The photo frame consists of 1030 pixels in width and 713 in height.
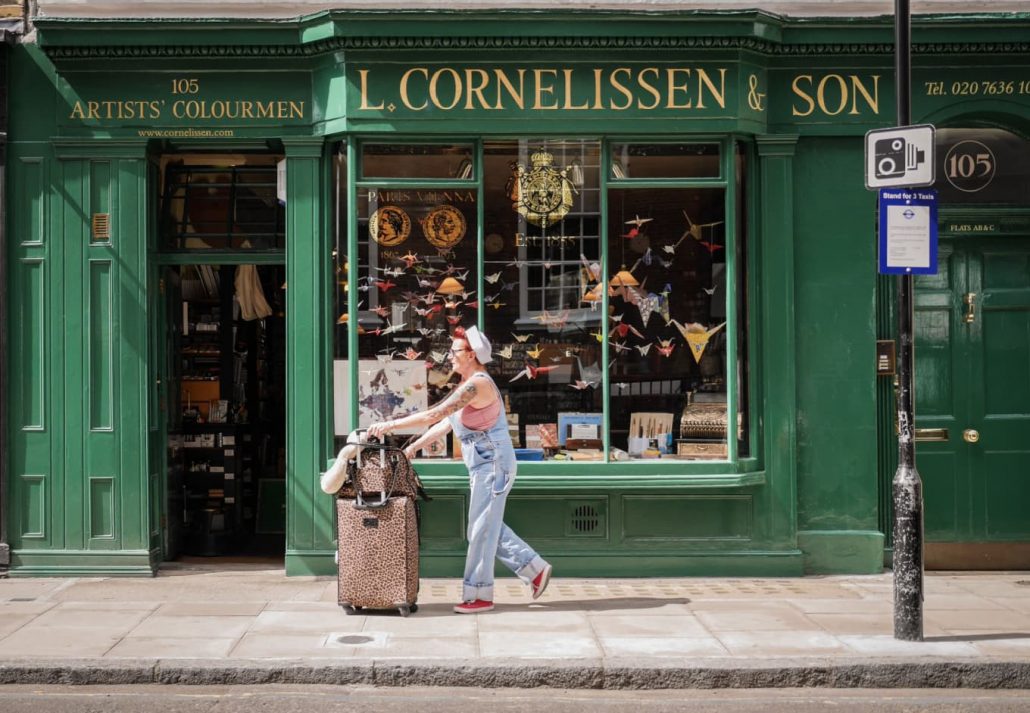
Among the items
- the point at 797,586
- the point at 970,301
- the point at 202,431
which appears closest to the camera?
the point at 797,586

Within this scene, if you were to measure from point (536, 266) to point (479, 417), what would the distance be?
1.97 meters

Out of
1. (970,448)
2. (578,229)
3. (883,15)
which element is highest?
(883,15)

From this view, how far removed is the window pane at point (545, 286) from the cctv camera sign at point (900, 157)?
286 centimetres

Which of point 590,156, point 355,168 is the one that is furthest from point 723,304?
point 355,168

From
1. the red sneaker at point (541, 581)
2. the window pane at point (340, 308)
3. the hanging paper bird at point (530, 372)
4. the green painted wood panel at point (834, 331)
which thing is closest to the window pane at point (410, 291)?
the window pane at point (340, 308)

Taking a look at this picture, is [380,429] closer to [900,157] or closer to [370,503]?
[370,503]

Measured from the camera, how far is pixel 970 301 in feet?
33.8

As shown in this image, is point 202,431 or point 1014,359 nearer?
point 1014,359

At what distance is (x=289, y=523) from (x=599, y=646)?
3418 mm

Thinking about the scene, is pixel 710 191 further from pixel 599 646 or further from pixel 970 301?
pixel 599 646

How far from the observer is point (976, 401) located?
10328mm

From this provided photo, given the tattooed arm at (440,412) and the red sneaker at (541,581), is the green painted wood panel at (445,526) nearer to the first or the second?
the red sneaker at (541,581)

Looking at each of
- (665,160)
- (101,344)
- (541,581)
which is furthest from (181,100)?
(541,581)

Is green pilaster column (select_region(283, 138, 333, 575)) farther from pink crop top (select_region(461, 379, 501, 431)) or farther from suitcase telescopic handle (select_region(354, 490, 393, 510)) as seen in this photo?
pink crop top (select_region(461, 379, 501, 431))
